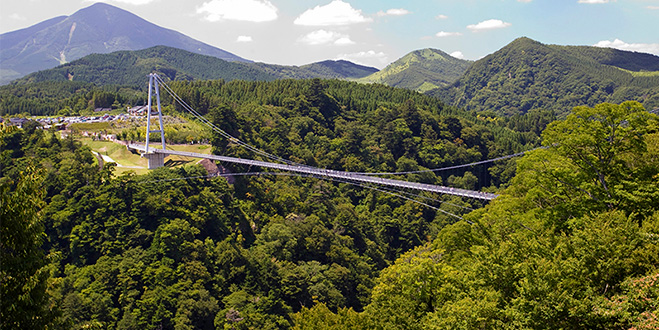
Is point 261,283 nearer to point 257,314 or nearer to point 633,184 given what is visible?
point 257,314

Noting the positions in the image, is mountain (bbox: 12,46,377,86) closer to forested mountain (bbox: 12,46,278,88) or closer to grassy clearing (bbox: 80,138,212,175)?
forested mountain (bbox: 12,46,278,88)

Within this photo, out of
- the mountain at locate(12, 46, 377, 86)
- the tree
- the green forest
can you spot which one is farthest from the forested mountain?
the tree

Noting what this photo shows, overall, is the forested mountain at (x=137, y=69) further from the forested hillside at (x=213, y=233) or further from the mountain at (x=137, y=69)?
the forested hillside at (x=213, y=233)

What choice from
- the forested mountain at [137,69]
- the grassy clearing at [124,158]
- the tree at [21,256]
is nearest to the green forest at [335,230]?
the tree at [21,256]

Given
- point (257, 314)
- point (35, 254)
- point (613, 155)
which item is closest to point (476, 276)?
point (613, 155)

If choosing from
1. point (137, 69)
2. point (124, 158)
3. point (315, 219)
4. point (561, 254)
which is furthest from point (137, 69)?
point (561, 254)

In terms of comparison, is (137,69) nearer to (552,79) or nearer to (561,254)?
(552,79)

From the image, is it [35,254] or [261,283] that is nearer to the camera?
[35,254]
